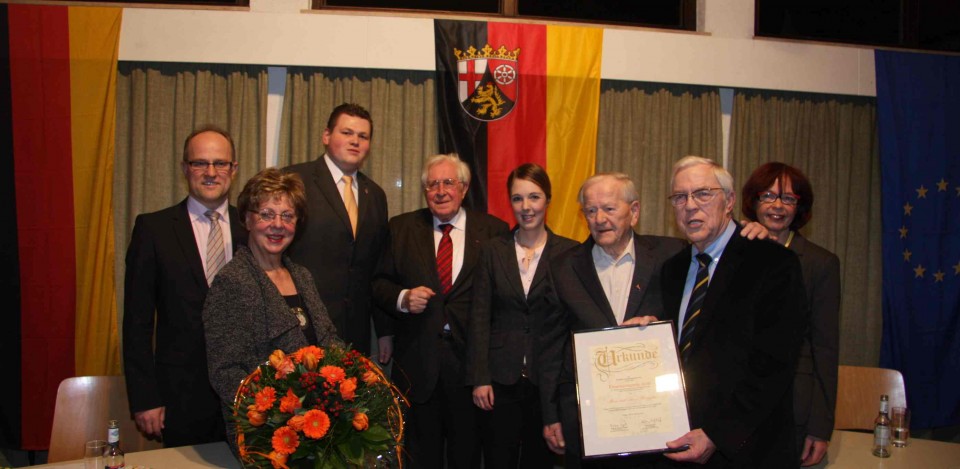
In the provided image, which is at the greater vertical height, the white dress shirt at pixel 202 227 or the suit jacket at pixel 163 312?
the white dress shirt at pixel 202 227

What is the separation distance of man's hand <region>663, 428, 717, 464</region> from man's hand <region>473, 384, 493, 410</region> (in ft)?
3.87

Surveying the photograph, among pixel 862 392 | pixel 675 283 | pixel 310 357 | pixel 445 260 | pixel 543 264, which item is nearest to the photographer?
pixel 310 357

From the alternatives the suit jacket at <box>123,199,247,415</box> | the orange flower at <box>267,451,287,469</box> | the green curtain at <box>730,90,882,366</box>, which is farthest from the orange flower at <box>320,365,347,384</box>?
the green curtain at <box>730,90,882,366</box>

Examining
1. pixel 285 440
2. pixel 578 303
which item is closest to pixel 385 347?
pixel 578 303

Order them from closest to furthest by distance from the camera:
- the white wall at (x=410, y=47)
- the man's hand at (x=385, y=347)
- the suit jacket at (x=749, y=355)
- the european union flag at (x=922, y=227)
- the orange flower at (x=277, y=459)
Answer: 1. the orange flower at (x=277, y=459)
2. the suit jacket at (x=749, y=355)
3. the man's hand at (x=385, y=347)
4. the white wall at (x=410, y=47)
5. the european union flag at (x=922, y=227)

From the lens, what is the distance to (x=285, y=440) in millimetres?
1815

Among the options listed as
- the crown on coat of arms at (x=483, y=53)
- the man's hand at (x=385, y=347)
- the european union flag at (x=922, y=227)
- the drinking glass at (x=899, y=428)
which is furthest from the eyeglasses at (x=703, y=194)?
the european union flag at (x=922, y=227)

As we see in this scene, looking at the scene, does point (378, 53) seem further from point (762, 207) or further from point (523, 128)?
point (762, 207)

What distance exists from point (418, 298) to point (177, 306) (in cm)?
107

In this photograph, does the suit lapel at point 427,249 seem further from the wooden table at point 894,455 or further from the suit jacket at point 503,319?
the wooden table at point 894,455

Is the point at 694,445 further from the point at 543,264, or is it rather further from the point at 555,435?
the point at 543,264

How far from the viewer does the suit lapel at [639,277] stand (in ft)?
8.48

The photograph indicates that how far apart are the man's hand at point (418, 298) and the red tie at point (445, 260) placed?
0.17m

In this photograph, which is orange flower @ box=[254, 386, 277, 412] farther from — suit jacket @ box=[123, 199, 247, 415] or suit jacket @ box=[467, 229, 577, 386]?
suit jacket @ box=[467, 229, 577, 386]
